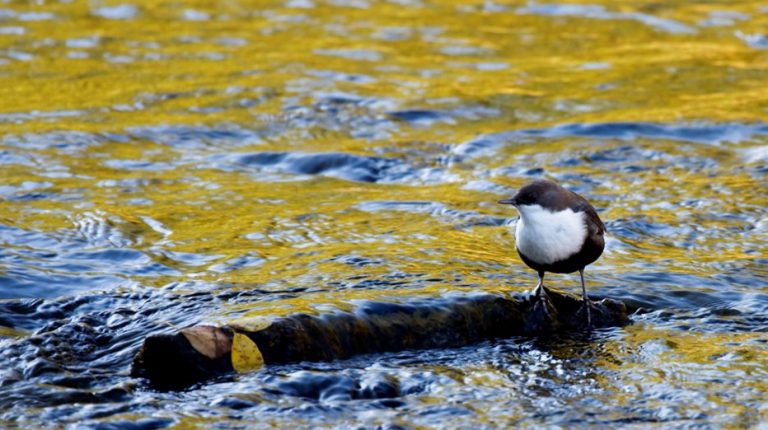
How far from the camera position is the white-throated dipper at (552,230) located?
5.55m

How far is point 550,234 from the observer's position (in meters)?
5.55

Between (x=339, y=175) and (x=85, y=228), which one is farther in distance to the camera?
(x=339, y=175)

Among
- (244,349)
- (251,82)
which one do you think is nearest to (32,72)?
(251,82)

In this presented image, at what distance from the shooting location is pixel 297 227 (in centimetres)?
764

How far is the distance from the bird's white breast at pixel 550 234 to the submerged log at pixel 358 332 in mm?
304

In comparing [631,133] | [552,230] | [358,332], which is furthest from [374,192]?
[358,332]

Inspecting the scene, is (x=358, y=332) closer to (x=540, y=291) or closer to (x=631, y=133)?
(x=540, y=291)

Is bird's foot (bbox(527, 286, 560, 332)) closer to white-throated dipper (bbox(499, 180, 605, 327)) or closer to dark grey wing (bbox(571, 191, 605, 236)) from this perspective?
white-throated dipper (bbox(499, 180, 605, 327))

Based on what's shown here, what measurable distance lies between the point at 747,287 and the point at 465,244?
167 cm

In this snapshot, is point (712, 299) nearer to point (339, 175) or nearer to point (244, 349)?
point (244, 349)

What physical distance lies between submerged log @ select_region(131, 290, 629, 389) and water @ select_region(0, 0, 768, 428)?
0.09m

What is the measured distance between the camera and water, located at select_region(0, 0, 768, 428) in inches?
190

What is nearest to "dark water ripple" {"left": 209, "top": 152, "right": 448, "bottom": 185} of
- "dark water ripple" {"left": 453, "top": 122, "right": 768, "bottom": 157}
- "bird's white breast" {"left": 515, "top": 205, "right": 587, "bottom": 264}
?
"dark water ripple" {"left": 453, "top": 122, "right": 768, "bottom": 157}

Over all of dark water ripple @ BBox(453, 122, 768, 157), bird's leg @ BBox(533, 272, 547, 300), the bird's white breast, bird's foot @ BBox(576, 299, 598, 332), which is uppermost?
the bird's white breast
